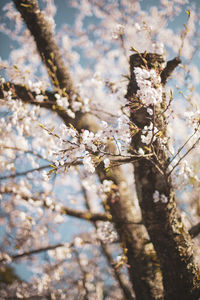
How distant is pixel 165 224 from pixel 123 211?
33.2 inches

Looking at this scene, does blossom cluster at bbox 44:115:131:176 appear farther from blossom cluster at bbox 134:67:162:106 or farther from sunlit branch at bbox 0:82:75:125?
sunlit branch at bbox 0:82:75:125

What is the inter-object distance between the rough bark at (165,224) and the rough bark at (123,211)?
1.52 ft

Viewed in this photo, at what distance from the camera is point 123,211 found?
2.47m

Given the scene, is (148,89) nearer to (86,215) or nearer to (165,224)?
(165,224)

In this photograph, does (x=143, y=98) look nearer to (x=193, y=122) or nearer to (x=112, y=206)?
(x=193, y=122)

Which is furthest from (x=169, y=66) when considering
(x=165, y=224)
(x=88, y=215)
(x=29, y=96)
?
(x=88, y=215)

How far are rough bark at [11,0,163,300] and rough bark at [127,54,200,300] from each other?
1.52ft

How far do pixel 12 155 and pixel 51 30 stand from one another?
303cm

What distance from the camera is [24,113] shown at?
2637 millimetres

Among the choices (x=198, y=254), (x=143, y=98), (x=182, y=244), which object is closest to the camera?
(x=143, y=98)

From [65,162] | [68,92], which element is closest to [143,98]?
[65,162]

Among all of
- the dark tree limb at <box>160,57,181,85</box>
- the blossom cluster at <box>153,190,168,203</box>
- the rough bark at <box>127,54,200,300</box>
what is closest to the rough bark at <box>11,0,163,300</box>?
the rough bark at <box>127,54,200,300</box>

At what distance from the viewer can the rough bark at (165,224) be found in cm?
162

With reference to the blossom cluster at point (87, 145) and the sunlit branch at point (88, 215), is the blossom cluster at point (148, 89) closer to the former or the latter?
the blossom cluster at point (87, 145)
